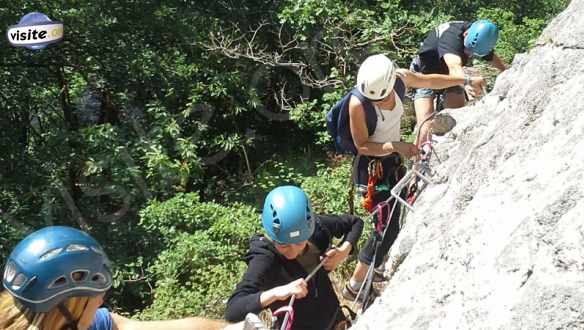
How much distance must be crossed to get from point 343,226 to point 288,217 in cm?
59

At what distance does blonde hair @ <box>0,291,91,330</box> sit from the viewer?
1.85m

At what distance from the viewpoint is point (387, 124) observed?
180 inches

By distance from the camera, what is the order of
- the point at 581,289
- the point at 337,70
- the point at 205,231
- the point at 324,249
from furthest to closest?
1. the point at 337,70
2. the point at 205,231
3. the point at 324,249
4. the point at 581,289

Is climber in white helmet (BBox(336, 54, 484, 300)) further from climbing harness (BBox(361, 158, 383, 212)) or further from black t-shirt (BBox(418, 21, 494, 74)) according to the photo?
black t-shirt (BBox(418, 21, 494, 74))

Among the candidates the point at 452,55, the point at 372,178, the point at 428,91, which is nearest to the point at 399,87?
the point at 372,178

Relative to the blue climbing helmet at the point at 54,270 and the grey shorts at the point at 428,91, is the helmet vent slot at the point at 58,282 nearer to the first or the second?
the blue climbing helmet at the point at 54,270

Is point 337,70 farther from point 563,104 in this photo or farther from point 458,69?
point 563,104

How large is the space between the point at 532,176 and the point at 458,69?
9.44 ft

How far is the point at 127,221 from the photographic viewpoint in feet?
30.3

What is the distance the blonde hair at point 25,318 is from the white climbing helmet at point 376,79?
277cm

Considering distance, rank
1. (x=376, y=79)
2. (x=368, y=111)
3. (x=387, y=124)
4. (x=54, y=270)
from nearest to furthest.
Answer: (x=54, y=270) < (x=376, y=79) < (x=368, y=111) < (x=387, y=124)

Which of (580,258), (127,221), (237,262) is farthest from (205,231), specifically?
(580,258)

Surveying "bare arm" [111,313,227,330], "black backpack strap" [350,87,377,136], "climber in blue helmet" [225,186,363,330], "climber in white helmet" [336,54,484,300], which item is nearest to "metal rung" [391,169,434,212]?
"climber in white helmet" [336,54,484,300]

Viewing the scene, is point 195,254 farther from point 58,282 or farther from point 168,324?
point 58,282
